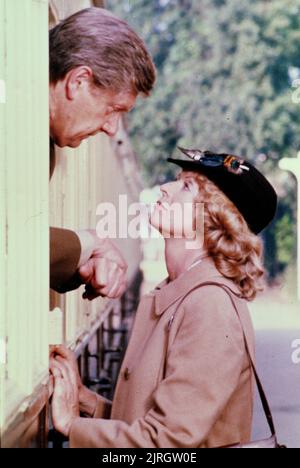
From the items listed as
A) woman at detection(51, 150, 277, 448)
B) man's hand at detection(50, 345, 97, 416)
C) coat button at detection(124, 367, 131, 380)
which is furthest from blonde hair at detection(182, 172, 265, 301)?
man's hand at detection(50, 345, 97, 416)

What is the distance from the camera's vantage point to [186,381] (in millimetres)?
1908

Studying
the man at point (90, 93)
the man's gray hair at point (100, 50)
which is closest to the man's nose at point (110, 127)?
the man at point (90, 93)

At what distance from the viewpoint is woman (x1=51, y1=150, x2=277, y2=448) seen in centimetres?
191

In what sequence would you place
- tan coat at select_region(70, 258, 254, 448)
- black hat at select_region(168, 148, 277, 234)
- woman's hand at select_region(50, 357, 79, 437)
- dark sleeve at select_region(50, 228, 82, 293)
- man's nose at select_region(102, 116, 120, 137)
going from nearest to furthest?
tan coat at select_region(70, 258, 254, 448)
woman's hand at select_region(50, 357, 79, 437)
black hat at select_region(168, 148, 277, 234)
dark sleeve at select_region(50, 228, 82, 293)
man's nose at select_region(102, 116, 120, 137)

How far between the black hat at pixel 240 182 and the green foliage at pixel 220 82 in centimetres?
965

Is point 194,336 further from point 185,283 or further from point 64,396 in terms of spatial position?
point 64,396

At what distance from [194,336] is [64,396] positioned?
40 cm

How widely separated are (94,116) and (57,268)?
0.45 meters

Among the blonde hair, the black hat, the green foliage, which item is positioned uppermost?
the green foliage

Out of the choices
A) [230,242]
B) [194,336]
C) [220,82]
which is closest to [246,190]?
[230,242]

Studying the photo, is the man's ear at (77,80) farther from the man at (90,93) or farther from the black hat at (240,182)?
the black hat at (240,182)

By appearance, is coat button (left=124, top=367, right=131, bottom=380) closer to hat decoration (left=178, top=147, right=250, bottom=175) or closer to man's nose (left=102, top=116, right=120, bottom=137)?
hat decoration (left=178, top=147, right=250, bottom=175)

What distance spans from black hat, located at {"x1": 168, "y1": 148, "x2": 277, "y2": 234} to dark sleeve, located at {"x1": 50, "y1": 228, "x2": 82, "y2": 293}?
0.48m

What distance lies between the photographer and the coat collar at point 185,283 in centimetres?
211
